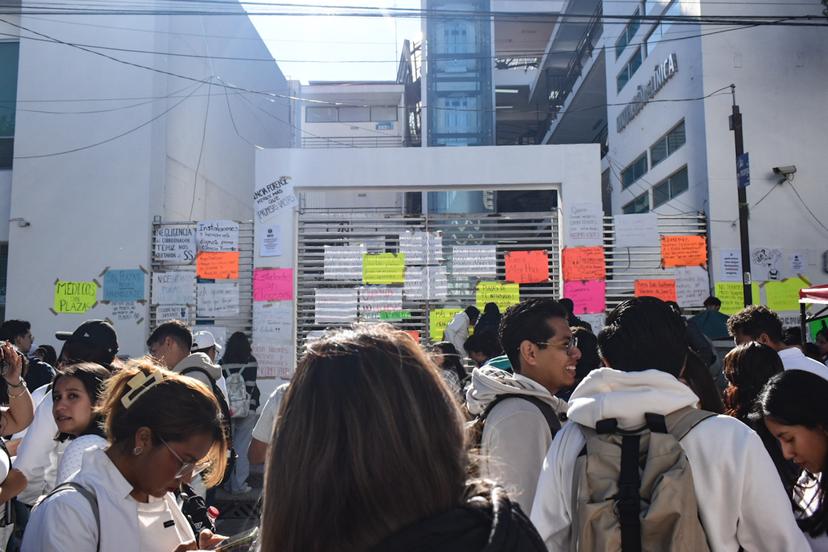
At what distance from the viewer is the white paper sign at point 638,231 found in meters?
9.71

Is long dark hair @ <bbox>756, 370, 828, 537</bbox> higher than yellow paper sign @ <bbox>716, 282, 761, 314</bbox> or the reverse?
the reverse

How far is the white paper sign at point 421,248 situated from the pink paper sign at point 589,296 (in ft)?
6.46

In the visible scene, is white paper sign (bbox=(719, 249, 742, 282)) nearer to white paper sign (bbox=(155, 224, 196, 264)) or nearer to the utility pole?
the utility pole

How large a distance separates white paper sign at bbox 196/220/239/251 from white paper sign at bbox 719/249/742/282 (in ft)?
23.7

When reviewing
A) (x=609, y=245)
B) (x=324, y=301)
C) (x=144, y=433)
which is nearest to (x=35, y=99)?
(x=324, y=301)

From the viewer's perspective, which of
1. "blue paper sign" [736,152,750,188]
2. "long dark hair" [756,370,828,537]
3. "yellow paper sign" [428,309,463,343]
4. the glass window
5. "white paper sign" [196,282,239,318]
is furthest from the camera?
the glass window

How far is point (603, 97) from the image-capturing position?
79.4ft

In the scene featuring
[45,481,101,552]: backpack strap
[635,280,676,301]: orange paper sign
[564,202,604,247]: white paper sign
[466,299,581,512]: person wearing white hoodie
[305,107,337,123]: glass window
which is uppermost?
[305,107,337,123]: glass window

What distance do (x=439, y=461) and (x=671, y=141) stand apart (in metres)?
15.3

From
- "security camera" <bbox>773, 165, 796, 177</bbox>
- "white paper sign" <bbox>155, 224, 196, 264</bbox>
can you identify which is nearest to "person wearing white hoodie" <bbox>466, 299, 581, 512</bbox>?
"white paper sign" <bbox>155, 224, 196, 264</bbox>

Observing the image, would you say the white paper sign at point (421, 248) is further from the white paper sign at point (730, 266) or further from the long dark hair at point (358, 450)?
the long dark hair at point (358, 450)

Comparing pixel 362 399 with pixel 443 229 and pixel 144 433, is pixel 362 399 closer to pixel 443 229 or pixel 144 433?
pixel 144 433

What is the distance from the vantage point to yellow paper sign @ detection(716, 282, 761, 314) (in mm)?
9758

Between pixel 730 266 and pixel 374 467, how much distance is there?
9.93 m
